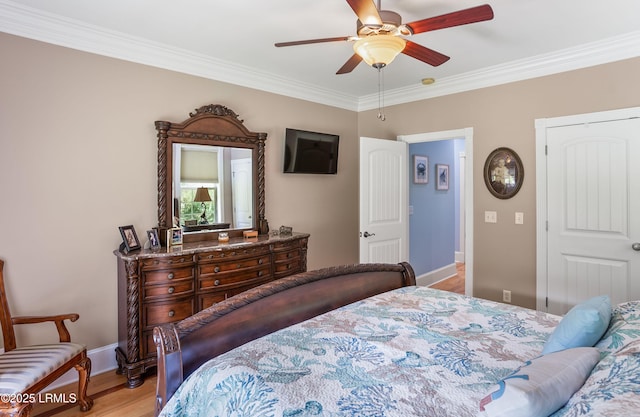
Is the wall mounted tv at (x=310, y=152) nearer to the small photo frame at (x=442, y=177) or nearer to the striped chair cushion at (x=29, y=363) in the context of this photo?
the small photo frame at (x=442, y=177)

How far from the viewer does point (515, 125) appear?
11.5 feet

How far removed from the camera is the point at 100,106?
2.76 metres

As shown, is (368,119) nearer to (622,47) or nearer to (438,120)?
(438,120)

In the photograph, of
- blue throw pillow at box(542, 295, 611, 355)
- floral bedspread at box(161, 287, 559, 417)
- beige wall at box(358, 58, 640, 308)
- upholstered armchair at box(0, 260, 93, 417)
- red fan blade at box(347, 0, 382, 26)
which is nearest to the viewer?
floral bedspread at box(161, 287, 559, 417)

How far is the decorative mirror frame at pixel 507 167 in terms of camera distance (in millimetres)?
3484

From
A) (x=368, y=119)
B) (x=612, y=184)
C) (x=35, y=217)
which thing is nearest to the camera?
(x=35, y=217)

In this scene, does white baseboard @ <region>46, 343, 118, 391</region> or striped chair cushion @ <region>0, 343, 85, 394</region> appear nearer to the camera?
striped chair cushion @ <region>0, 343, 85, 394</region>

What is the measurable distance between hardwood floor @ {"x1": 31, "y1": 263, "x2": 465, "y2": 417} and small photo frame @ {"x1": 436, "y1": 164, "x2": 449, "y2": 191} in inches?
176

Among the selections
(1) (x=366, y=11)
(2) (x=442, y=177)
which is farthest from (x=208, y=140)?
(2) (x=442, y=177)

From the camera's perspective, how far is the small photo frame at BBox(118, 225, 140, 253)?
2.67 m

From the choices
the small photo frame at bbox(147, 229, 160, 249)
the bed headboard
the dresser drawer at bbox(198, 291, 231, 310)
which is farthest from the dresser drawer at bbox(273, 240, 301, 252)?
the bed headboard

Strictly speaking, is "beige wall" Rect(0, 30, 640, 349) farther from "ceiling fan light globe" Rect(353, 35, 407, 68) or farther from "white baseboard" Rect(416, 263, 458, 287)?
"ceiling fan light globe" Rect(353, 35, 407, 68)

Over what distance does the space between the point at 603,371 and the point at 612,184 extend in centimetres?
265

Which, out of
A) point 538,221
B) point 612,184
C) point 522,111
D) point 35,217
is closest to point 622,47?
point 522,111
